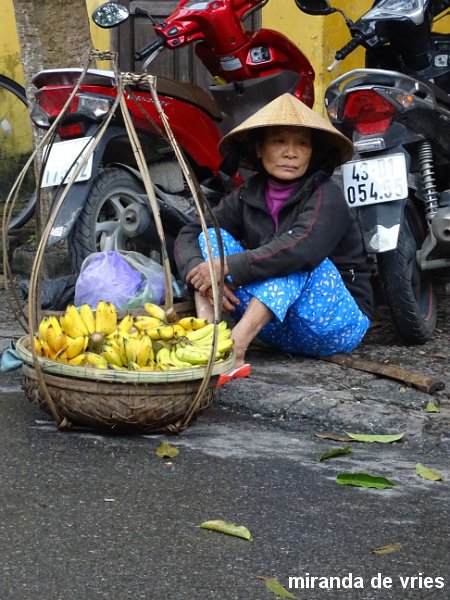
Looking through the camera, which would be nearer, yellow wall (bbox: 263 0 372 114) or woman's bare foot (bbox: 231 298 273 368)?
woman's bare foot (bbox: 231 298 273 368)

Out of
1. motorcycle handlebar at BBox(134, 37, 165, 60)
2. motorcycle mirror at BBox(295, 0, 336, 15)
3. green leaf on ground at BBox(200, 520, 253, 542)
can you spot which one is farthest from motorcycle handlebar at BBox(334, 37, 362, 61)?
green leaf on ground at BBox(200, 520, 253, 542)

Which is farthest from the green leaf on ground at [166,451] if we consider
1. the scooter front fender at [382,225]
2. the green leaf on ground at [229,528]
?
the scooter front fender at [382,225]

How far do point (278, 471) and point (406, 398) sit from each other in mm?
917

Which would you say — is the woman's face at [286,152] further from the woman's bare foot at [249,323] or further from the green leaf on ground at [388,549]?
the green leaf on ground at [388,549]

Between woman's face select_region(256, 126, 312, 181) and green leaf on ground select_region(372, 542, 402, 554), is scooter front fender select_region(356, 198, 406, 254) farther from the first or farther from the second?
green leaf on ground select_region(372, 542, 402, 554)

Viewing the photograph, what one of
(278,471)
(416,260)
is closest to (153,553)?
(278,471)

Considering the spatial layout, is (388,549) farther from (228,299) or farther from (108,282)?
(108,282)

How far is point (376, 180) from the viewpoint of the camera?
175 inches

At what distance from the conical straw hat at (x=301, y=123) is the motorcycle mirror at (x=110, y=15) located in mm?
791

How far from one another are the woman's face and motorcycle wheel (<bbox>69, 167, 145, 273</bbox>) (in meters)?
0.96

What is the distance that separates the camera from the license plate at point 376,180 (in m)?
4.42

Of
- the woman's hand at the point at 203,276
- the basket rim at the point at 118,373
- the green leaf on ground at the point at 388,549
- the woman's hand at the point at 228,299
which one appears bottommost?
the green leaf on ground at the point at 388,549

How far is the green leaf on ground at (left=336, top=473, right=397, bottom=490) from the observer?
3324 millimetres

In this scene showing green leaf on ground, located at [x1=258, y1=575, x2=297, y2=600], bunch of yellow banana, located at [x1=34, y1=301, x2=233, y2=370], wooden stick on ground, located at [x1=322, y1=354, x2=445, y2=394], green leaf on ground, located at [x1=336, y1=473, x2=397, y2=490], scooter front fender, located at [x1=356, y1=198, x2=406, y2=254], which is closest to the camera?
green leaf on ground, located at [x1=258, y1=575, x2=297, y2=600]
